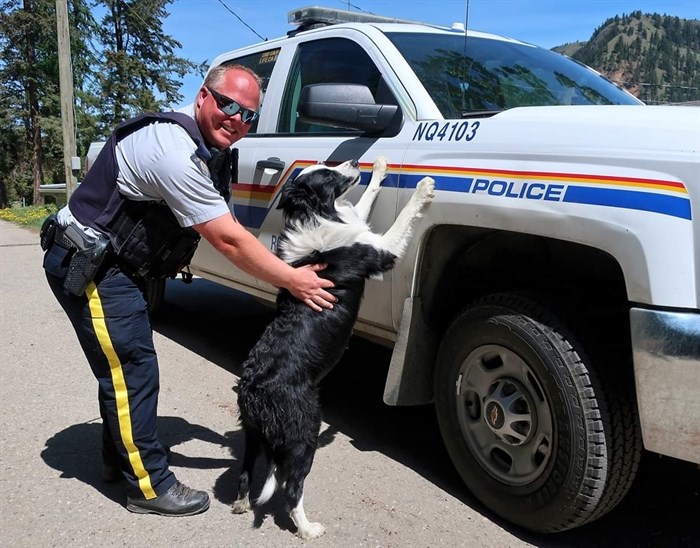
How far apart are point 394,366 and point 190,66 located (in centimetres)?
3304

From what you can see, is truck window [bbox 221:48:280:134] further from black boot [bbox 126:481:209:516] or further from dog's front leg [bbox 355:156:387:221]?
black boot [bbox 126:481:209:516]

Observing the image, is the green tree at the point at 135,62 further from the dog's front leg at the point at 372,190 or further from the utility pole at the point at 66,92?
the dog's front leg at the point at 372,190

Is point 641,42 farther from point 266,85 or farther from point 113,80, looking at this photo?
point 113,80

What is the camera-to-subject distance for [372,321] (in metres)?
3.48

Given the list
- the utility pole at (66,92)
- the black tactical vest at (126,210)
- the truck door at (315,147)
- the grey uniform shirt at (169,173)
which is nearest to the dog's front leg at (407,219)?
the truck door at (315,147)

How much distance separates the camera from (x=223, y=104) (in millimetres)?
2750

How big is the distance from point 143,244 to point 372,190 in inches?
45.0

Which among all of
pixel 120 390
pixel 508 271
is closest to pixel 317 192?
pixel 508 271

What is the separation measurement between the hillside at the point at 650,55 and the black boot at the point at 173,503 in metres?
3.48

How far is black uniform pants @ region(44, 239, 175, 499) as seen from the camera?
2797 millimetres

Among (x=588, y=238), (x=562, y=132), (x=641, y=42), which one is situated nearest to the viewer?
(x=588, y=238)

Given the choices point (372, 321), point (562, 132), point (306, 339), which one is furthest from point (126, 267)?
point (562, 132)

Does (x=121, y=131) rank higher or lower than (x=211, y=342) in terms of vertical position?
higher

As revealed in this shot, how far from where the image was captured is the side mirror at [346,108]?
10.3ft
